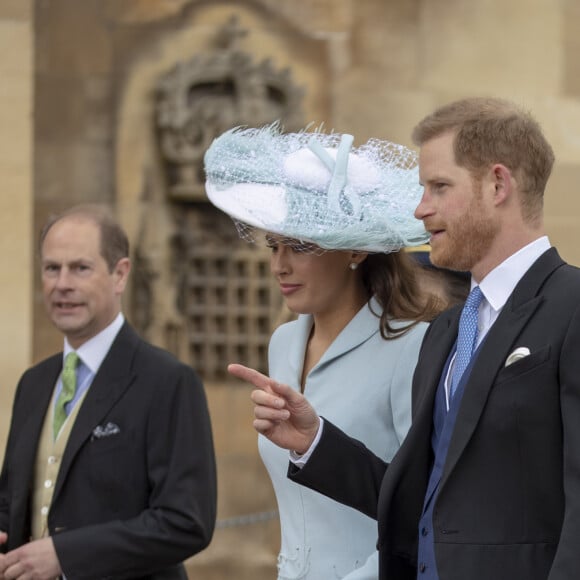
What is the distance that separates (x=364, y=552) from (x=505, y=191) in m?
1.06

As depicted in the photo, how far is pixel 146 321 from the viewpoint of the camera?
25.3ft

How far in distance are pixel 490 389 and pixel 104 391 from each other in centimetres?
173

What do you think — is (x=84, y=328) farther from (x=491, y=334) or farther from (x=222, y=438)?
(x=222, y=438)

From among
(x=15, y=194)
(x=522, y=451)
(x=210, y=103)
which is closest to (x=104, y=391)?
(x=522, y=451)

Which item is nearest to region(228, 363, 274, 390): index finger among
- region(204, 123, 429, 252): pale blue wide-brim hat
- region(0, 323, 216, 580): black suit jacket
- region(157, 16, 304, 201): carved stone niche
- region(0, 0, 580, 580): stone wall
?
region(204, 123, 429, 252): pale blue wide-brim hat

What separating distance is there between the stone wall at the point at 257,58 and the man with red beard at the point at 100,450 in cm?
266

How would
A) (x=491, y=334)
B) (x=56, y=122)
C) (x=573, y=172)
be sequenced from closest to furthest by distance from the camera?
(x=491, y=334) < (x=56, y=122) < (x=573, y=172)

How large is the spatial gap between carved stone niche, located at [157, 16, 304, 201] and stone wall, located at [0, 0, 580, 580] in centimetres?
9

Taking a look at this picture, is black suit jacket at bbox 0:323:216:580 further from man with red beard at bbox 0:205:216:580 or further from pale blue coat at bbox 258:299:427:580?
pale blue coat at bbox 258:299:427:580

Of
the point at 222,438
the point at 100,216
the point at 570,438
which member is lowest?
the point at 222,438

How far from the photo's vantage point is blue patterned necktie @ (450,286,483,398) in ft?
9.89

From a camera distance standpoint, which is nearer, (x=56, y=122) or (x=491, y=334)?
(x=491, y=334)

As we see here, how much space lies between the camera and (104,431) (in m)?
4.25

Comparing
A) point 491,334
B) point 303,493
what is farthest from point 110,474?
point 491,334
